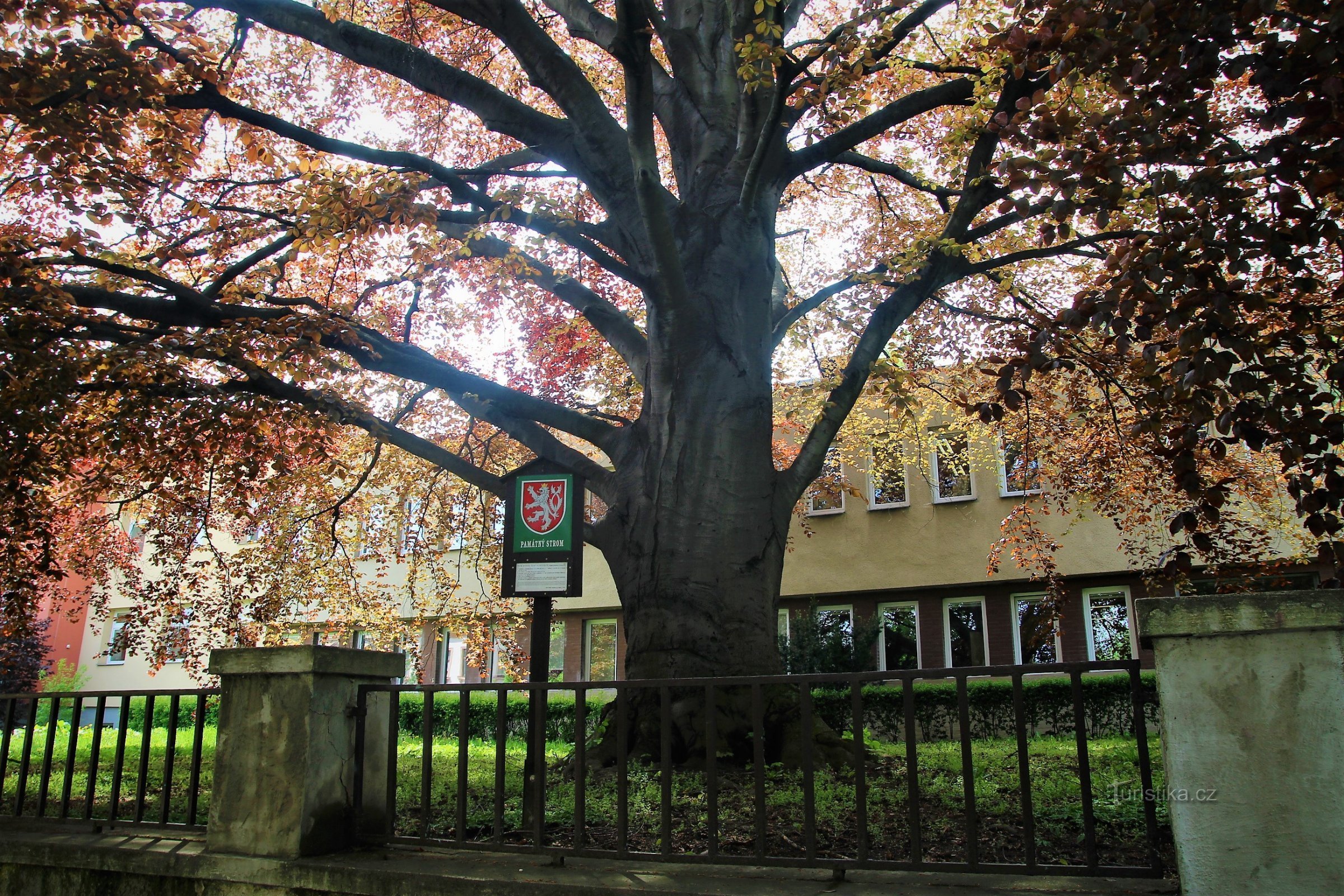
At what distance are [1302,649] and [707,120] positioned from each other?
818 centimetres

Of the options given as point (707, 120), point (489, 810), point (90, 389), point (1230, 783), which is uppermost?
point (707, 120)

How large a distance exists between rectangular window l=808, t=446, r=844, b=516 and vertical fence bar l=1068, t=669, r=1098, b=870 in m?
8.73

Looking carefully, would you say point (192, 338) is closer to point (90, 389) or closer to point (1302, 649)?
point (90, 389)

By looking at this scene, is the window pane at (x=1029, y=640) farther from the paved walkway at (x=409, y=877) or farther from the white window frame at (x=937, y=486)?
the paved walkway at (x=409, y=877)

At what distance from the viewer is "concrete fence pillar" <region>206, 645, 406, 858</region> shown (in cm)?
518

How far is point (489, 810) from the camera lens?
635cm

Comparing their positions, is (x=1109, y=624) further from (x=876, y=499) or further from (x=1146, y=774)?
(x=1146, y=774)

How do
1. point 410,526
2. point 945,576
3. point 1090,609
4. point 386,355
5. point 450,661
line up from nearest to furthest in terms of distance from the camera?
point 386,355 → point 410,526 → point 1090,609 → point 945,576 → point 450,661

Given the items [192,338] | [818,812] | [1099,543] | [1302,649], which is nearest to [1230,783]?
[1302,649]

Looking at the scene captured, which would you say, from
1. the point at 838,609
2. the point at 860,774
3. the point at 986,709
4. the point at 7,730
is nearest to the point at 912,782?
the point at 860,774

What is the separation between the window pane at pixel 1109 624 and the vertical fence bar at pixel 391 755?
18.3 m

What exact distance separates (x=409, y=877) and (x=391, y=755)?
3.14 feet

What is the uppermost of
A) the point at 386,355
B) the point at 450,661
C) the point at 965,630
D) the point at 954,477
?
the point at 954,477

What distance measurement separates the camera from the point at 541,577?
20.5 feet
